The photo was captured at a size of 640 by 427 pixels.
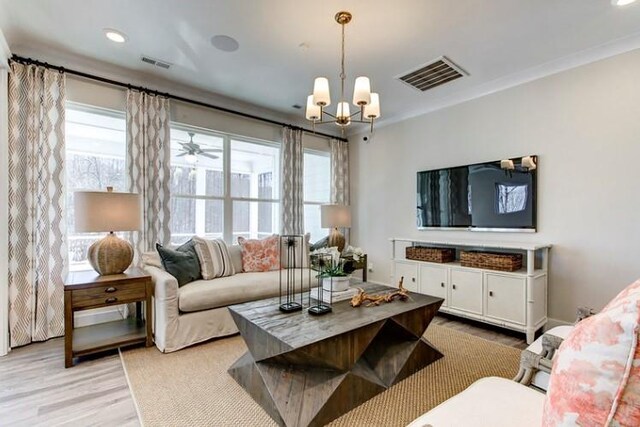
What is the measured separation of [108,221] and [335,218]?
113 inches

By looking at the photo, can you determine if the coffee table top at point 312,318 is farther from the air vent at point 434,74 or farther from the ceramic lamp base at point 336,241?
the air vent at point 434,74

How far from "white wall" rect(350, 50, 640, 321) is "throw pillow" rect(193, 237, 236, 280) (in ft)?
9.16

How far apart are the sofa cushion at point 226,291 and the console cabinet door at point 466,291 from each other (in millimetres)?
1688

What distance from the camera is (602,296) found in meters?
2.85

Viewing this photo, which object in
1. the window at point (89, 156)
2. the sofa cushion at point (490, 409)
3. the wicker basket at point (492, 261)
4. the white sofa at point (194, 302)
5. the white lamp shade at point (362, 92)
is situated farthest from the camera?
the window at point (89, 156)

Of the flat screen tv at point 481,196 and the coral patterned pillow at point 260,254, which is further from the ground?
the flat screen tv at point 481,196

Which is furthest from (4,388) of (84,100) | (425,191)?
(425,191)

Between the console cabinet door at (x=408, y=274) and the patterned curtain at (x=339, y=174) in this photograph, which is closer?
the console cabinet door at (x=408, y=274)

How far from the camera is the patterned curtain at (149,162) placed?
3355mm

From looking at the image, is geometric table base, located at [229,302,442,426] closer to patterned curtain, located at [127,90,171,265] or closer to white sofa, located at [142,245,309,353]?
white sofa, located at [142,245,309,353]

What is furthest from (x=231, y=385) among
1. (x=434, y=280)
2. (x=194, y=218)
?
(x=434, y=280)

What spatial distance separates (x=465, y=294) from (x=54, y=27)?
15.3 ft

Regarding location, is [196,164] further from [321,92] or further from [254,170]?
[321,92]

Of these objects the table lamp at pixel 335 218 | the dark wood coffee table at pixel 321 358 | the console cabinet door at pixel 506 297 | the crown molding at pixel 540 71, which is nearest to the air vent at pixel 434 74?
the crown molding at pixel 540 71
